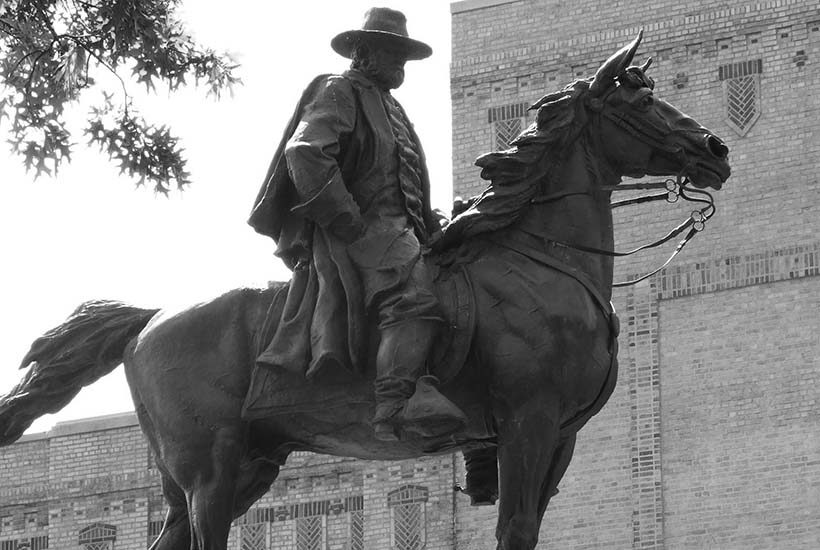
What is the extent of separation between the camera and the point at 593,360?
10.9 m

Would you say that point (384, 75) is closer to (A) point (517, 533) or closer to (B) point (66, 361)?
(B) point (66, 361)

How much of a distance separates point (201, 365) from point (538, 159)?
5.71ft

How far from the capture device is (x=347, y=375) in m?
11.1

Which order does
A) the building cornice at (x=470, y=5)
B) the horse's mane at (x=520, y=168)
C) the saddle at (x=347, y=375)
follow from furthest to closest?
the building cornice at (x=470, y=5) → the horse's mane at (x=520, y=168) → the saddle at (x=347, y=375)

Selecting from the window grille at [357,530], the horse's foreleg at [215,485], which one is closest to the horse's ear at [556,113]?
the horse's foreleg at [215,485]

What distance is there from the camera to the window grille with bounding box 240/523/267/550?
91.1ft

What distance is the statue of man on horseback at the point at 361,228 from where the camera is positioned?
1085 centimetres

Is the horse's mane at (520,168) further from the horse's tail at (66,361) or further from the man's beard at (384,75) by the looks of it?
the horse's tail at (66,361)

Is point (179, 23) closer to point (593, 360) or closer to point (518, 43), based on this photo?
point (593, 360)

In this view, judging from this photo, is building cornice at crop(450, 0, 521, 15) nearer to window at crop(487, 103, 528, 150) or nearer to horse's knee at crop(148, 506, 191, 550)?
window at crop(487, 103, 528, 150)

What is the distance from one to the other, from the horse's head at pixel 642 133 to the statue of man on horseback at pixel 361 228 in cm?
85

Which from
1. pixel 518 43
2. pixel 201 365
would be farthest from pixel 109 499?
pixel 201 365

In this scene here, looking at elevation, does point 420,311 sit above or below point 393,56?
below

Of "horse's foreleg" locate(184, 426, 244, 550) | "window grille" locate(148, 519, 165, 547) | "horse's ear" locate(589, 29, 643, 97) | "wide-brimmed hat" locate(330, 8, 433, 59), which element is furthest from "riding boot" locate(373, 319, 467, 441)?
"window grille" locate(148, 519, 165, 547)
